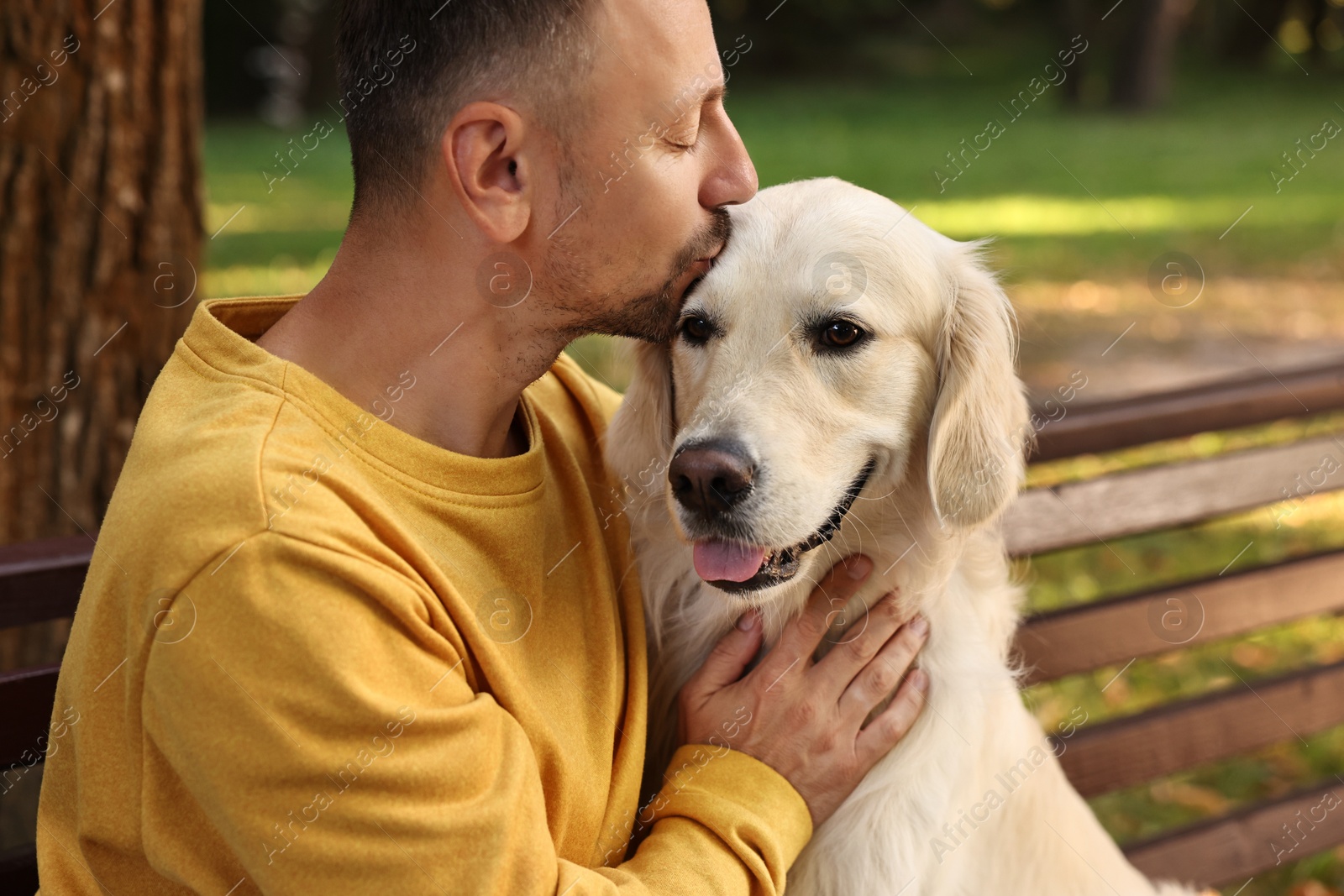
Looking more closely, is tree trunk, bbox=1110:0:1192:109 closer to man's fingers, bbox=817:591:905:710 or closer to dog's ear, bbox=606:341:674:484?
dog's ear, bbox=606:341:674:484

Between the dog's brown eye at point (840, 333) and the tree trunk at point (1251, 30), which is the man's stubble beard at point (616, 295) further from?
the tree trunk at point (1251, 30)

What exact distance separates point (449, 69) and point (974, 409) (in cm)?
111

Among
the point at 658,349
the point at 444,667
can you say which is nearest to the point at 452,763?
the point at 444,667

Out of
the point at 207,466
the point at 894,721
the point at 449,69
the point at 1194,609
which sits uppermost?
the point at 449,69

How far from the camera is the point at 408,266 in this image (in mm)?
1749

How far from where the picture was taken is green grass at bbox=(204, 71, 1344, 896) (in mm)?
4324

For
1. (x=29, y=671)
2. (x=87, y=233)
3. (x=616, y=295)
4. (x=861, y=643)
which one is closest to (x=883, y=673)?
(x=861, y=643)

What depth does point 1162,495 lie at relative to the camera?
315 cm

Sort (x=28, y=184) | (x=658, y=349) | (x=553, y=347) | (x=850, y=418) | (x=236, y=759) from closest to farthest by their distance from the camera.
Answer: (x=236, y=759), (x=553, y=347), (x=850, y=418), (x=658, y=349), (x=28, y=184)

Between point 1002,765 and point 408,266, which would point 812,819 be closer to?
point 1002,765

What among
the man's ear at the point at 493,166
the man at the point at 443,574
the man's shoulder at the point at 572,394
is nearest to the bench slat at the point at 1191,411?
the man at the point at 443,574

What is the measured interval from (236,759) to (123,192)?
195cm

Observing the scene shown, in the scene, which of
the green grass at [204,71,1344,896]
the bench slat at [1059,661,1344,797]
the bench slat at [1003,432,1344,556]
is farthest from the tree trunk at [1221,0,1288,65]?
the bench slat at [1059,661,1344,797]

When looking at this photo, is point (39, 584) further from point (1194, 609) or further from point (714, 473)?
point (1194, 609)
